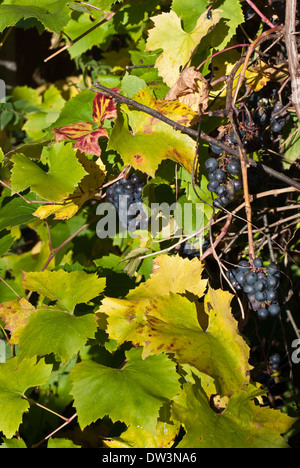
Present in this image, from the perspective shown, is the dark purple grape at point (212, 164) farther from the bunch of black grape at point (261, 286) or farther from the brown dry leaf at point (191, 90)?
the bunch of black grape at point (261, 286)

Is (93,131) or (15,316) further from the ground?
(93,131)

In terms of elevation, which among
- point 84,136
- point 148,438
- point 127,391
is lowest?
point 148,438

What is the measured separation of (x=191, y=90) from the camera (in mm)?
1174

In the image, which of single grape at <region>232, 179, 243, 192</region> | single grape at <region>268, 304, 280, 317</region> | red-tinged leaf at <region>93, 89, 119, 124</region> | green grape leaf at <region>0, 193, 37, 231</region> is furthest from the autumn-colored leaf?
single grape at <region>268, 304, 280, 317</region>

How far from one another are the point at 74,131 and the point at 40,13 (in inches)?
13.2

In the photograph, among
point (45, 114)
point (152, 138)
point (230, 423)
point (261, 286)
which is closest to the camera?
point (230, 423)

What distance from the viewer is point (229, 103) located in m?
1.12

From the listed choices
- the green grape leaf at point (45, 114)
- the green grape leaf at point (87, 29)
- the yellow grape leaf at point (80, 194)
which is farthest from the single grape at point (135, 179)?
the green grape leaf at point (45, 114)

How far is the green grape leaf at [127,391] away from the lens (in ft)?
3.28

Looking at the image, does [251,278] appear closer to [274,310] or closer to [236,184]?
[274,310]

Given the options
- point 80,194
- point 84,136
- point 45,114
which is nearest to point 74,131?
point 84,136

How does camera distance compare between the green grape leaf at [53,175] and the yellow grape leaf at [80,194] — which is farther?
the yellow grape leaf at [80,194]

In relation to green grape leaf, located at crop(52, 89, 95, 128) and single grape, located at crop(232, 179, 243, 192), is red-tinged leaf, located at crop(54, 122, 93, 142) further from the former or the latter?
single grape, located at crop(232, 179, 243, 192)
